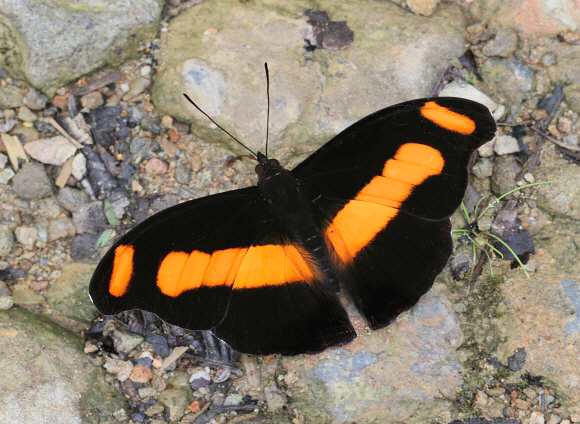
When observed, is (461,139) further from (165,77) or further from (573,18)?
(165,77)

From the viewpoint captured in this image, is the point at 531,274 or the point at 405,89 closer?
the point at 531,274

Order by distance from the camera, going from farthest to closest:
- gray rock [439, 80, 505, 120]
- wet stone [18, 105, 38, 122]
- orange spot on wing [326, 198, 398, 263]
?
wet stone [18, 105, 38, 122], gray rock [439, 80, 505, 120], orange spot on wing [326, 198, 398, 263]

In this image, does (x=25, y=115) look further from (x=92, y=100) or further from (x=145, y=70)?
(x=145, y=70)

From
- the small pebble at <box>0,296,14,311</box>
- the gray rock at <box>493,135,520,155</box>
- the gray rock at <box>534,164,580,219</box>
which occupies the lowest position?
the small pebble at <box>0,296,14,311</box>

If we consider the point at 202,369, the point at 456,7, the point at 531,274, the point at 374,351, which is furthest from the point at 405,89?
the point at 202,369

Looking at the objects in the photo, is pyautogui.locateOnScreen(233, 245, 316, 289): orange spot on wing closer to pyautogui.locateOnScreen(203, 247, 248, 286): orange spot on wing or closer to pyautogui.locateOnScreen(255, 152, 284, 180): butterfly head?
pyautogui.locateOnScreen(203, 247, 248, 286): orange spot on wing

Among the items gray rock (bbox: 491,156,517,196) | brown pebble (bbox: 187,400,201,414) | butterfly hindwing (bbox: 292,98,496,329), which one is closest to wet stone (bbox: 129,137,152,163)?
butterfly hindwing (bbox: 292,98,496,329)

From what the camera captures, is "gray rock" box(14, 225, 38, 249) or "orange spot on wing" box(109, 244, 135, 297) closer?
"orange spot on wing" box(109, 244, 135, 297)
